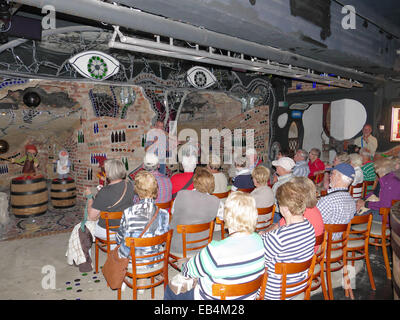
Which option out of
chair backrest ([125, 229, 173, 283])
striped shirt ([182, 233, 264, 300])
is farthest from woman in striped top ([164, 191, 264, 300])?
chair backrest ([125, 229, 173, 283])

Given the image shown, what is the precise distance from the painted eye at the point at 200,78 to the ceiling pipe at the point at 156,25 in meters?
3.27

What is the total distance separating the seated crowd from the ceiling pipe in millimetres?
1381

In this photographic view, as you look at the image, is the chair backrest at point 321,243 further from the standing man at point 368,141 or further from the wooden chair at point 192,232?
the standing man at point 368,141

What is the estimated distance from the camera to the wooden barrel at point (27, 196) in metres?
5.57

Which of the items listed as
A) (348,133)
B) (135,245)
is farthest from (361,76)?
(135,245)

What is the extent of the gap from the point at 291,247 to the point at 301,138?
24.9 feet

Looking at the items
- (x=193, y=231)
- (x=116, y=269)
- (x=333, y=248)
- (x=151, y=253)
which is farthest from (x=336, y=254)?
(x=116, y=269)

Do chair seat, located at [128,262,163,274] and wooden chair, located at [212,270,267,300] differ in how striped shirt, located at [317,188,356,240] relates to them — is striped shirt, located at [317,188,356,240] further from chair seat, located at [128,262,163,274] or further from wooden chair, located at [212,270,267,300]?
chair seat, located at [128,262,163,274]

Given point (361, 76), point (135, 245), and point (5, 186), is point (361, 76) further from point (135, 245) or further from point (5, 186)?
point (5, 186)

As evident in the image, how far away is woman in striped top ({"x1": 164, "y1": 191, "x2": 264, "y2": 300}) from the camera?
176 centimetres

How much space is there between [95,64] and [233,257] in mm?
5215

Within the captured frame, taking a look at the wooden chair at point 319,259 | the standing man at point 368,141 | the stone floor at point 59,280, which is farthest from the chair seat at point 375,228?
the standing man at point 368,141

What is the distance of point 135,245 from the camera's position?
7.99ft

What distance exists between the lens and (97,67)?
5.88 meters
